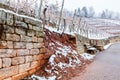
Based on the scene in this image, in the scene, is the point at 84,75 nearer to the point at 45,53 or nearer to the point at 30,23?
the point at 45,53

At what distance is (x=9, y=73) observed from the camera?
584 cm

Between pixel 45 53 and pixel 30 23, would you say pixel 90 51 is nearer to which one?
pixel 45 53

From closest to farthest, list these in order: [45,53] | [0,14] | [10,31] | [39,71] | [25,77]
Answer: [0,14] < [10,31] < [25,77] < [39,71] < [45,53]

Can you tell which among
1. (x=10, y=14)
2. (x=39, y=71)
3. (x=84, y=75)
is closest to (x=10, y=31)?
(x=10, y=14)

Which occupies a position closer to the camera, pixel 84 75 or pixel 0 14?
pixel 0 14

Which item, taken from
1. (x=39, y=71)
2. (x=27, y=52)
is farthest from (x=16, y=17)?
(x=39, y=71)

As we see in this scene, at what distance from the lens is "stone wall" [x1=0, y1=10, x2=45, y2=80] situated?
5.54m

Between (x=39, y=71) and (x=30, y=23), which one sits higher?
(x=30, y=23)

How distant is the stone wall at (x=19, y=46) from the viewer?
18.2 feet

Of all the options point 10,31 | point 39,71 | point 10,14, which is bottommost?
point 39,71

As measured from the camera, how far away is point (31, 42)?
23.2 ft

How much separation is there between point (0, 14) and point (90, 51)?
12.6 meters

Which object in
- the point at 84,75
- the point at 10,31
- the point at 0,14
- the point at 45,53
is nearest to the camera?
the point at 0,14

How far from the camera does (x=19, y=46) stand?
6266mm
